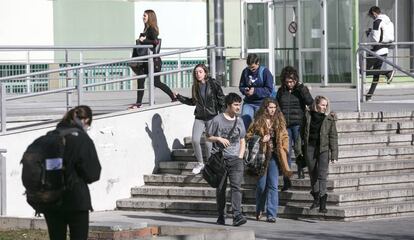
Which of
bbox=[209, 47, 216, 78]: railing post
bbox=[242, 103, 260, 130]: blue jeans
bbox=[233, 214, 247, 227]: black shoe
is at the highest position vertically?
bbox=[209, 47, 216, 78]: railing post

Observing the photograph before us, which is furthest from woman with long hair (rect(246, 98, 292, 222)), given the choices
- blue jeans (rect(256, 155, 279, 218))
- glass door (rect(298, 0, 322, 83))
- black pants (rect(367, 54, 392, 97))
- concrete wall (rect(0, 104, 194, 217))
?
glass door (rect(298, 0, 322, 83))

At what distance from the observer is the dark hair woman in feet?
35.0

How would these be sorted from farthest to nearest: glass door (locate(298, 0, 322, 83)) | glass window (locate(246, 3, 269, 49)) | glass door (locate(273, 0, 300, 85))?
1. glass window (locate(246, 3, 269, 49))
2. glass door (locate(273, 0, 300, 85))
3. glass door (locate(298, 0, 322, 83))

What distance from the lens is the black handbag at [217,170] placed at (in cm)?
1561

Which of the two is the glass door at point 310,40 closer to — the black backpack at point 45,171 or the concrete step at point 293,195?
the concrete step at point 293,195

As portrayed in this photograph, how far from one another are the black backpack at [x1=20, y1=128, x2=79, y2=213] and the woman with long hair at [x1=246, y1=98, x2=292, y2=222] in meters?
5.65

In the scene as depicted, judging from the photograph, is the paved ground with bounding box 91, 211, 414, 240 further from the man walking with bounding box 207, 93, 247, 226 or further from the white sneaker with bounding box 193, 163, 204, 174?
the white sneaker with bounding box 193, 163, 204, 174

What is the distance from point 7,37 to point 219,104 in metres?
13.8

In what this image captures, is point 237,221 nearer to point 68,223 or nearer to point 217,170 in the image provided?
point 217,170

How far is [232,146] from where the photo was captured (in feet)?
51.4

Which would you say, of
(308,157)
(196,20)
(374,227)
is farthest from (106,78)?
(196,20)

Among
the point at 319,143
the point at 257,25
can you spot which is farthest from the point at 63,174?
the point at 257,25

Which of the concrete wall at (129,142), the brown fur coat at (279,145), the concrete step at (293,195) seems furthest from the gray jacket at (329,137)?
the concrete wall at (129,142)

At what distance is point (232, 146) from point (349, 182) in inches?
77.9
